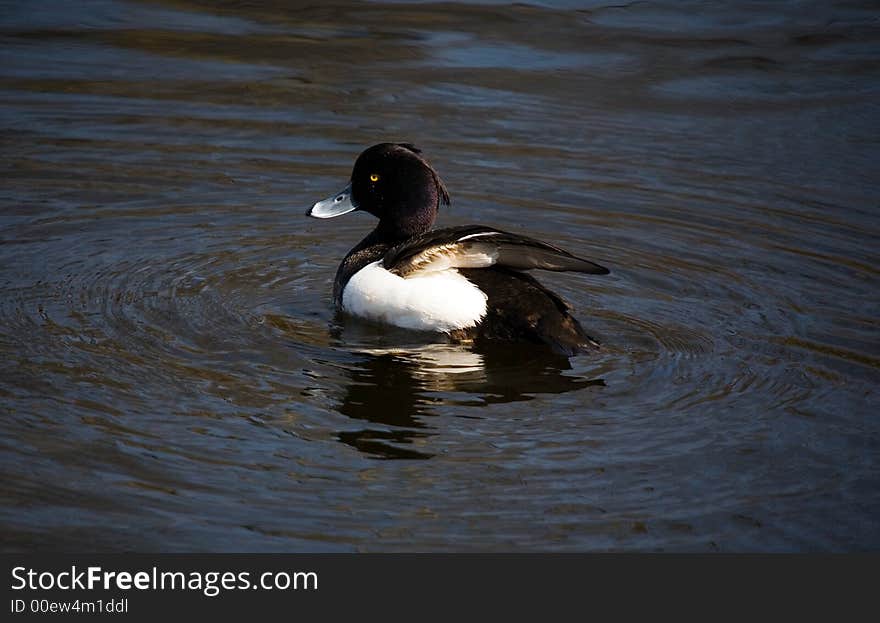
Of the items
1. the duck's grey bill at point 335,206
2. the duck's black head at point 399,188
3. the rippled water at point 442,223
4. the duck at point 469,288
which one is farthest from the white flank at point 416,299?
the duck's grey bill at point 335,206

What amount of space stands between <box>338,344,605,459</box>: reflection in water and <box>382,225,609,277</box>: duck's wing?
439 mm

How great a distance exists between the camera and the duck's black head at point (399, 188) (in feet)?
26.0

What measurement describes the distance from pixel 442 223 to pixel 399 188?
4.41ft

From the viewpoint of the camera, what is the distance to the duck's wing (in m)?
7.09

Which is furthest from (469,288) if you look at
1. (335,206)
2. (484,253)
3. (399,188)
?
(335,206)

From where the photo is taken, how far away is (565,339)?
7016 mm

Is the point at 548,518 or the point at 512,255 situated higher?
the point at 512,255

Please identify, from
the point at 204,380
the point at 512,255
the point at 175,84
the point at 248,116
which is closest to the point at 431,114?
the point at 248,116

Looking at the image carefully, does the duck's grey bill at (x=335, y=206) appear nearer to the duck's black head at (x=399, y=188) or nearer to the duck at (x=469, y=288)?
the duck's black head at (x=399, y=188)

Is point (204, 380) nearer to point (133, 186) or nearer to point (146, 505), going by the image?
point (146, 505)

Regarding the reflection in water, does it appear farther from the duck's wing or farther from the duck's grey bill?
the duck's grey bill

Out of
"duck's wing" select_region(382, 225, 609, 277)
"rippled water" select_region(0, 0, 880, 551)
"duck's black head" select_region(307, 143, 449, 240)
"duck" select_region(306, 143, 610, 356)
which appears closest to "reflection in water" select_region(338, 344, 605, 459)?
"rippled water" select_region(0, 0, 880, 551)

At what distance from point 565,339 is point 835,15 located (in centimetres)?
832

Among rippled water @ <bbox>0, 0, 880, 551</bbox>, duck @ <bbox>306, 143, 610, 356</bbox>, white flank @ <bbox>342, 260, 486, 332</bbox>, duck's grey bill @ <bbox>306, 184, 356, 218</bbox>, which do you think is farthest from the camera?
duck's grey bill @ <bbox>306, 184, 356, 218</bbox>
